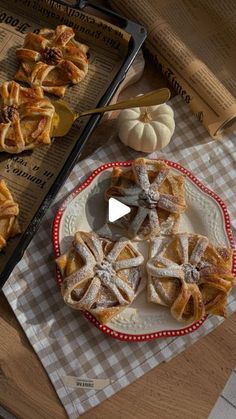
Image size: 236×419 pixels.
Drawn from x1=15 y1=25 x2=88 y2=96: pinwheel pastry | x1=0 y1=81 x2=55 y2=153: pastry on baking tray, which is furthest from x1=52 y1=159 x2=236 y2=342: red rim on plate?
x1=15 y1=25 x2=88 y2=96: pinwheel pastry

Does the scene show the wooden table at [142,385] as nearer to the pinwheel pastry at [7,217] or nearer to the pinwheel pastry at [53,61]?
the pinwheel pastry at [7,217]

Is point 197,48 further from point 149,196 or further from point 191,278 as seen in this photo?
point 191,278

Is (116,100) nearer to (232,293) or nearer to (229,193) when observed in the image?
(229,193)

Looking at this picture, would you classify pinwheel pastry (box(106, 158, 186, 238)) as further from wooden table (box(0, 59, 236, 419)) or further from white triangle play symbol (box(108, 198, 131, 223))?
wooden table (box(0, 59, 236, 419))

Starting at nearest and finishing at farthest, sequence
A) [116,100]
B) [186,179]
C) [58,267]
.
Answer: [58,267] → [186,179] → [116,100]

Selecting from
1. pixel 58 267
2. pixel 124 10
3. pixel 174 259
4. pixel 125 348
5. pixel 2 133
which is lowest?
pixel 125 348

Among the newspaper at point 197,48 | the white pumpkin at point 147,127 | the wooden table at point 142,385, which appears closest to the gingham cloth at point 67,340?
the wooden table at point 142,385

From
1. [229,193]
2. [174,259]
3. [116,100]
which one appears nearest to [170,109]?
[116,100]
